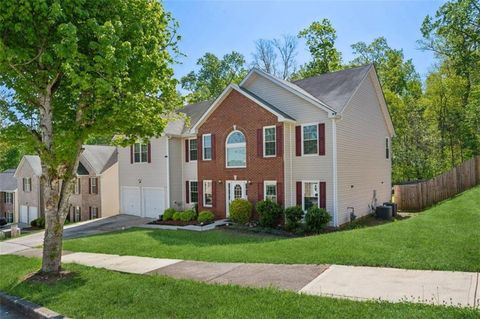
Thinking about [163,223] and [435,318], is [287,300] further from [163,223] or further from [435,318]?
[163,223]

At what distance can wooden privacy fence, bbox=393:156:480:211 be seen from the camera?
72.4 ft

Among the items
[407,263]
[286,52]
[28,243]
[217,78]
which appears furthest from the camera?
[217,78]

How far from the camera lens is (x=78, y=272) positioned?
372 inches

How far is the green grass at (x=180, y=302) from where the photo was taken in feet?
18.4

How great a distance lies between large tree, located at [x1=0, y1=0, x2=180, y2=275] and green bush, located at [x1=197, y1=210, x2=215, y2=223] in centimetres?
947

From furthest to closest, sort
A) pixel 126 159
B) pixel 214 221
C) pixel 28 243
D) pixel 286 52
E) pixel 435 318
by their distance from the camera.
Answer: pixel 286 52 < pixel 126 159 < pixel 214 221 < pixel 28 243 < pixel 435 318

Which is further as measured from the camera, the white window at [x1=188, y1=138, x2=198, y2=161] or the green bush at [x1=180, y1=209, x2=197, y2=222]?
the white window at [x1=188, y1=138, x2=198, y2=161]

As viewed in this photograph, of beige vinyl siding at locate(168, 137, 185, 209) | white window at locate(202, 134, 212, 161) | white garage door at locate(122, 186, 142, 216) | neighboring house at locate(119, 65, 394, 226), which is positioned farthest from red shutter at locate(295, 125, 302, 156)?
white garage door at locate(122, 186, 142, 216)

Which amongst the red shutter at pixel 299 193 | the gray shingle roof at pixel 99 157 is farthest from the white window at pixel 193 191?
the gray shingle roof at pixel 99 157

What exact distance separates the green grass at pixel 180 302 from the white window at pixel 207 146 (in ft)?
41.1

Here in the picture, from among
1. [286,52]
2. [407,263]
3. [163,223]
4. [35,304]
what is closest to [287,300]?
[407,263]

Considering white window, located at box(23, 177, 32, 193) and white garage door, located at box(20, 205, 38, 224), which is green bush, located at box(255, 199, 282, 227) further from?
white window, located at box(23, 177, 32, 193)

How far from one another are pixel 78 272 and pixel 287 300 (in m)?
5.97

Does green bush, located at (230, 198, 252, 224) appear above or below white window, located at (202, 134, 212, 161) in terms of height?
below
